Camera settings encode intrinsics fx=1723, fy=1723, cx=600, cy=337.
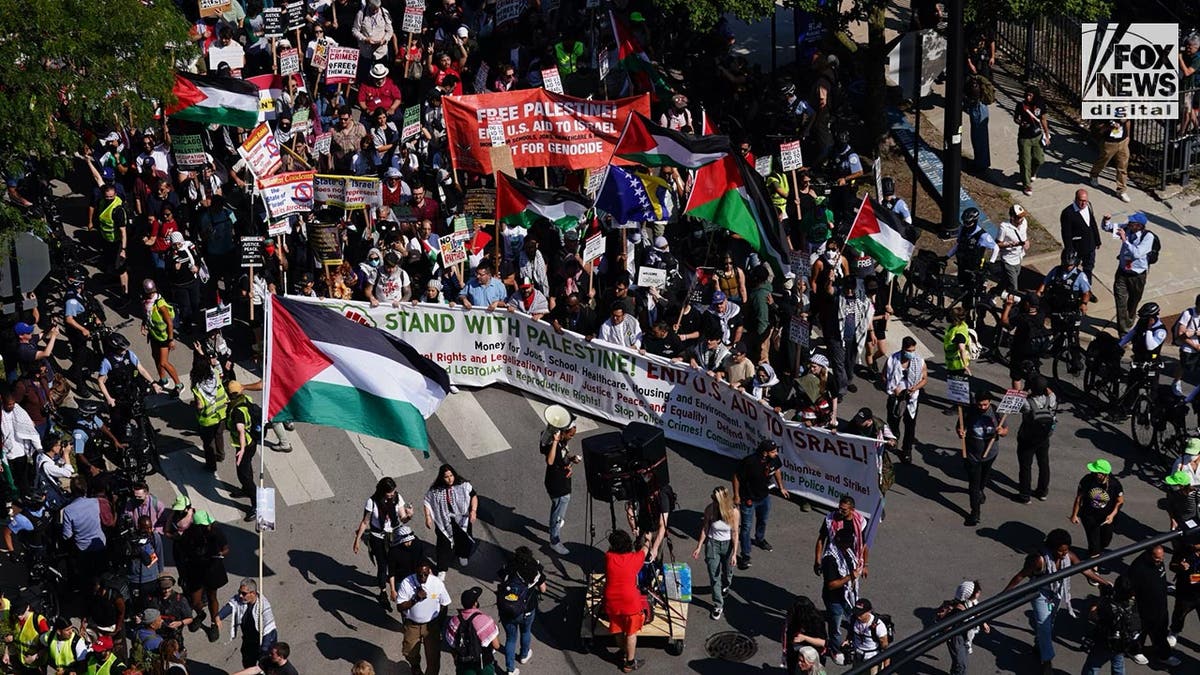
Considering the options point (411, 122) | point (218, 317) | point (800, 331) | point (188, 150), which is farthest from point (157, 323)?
point (800, 331)

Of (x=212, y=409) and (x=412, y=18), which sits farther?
(x=412, y=18)

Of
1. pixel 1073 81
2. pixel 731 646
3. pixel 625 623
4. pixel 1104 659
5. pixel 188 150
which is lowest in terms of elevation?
pixel 731 646

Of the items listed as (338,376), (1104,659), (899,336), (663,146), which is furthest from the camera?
(899,336)

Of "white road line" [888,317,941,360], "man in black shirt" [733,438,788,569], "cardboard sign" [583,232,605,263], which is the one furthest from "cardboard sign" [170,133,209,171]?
"white road line" [888,317,941,360]

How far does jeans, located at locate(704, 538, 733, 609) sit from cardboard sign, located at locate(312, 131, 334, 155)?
9.95 metres

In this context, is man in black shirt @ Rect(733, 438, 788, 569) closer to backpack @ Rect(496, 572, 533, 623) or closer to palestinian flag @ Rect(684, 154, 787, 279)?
backpack @ Rect(496, 572, 533, 623)

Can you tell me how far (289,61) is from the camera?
25922 mm

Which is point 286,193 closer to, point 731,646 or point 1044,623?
point 731,646

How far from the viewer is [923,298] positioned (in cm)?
2434

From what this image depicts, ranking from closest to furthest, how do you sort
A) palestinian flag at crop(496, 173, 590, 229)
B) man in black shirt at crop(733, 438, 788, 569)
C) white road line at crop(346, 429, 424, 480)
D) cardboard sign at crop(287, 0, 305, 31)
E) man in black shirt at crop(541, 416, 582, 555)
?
1. man in black shirt at crop(733, 438, 788, 569)
2. man in black shirt at crop(541, 416, 582, 555)
3. white road line at crop(346, 429, 424, 480)
4. palestinian flag at crop(496, 173, 590, 229)
5. cardboard sign at crop(287, 0, 305, 31)

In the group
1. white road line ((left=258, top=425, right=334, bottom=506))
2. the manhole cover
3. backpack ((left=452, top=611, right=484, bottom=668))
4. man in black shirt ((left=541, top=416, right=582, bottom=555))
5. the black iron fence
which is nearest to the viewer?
backpack ((left=452, top=611, right=484, bottom=668))

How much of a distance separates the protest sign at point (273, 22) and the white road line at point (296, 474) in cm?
776

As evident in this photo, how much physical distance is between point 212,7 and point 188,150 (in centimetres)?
471

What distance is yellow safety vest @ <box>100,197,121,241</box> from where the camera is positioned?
2430 centimetres
